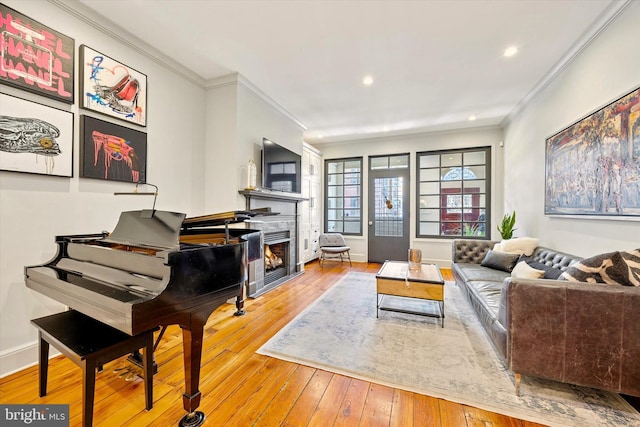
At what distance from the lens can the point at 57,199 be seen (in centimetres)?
208

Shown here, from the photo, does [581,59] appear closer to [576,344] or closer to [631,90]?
[631,90]

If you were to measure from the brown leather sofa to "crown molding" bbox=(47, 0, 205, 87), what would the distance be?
3.93 m

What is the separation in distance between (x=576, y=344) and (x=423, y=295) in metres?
1.22

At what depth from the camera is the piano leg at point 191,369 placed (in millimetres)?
1382

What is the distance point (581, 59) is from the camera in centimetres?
259

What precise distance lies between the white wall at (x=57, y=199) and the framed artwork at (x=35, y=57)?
0.07 m

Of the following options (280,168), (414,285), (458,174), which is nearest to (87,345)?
(414,285)

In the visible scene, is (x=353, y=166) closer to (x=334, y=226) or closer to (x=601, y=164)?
(x=334, y=226)

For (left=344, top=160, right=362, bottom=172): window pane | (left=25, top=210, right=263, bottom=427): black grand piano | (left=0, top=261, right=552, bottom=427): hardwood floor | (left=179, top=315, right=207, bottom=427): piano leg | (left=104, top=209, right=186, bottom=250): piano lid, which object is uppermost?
(left=344, top=160, right=362, bottom=172): window pane

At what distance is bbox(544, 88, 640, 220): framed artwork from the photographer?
76.9 inches

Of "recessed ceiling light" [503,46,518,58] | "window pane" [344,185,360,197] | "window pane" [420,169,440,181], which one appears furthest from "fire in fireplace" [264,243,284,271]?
"recessed ceiling light" [503,46,518,58]

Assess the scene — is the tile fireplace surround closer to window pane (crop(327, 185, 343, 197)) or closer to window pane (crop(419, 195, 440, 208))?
window pane (crop(327, 185, 343, 197))

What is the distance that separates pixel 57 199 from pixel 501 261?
15.5ft

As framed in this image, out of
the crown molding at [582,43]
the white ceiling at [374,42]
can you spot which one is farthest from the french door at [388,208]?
the crown molding at [582,43]
